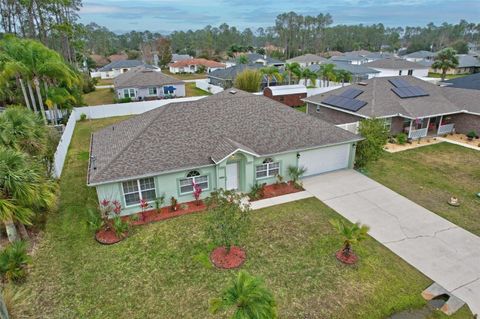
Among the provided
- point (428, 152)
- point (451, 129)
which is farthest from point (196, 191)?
point (451, 129)

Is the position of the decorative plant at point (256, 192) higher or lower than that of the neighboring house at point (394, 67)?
lower

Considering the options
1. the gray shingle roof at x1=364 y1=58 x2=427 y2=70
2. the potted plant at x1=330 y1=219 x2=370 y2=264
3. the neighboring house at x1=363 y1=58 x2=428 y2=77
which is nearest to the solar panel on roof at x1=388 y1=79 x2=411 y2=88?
the potted plant at x1=330 y1=219 x2=370 y2=264

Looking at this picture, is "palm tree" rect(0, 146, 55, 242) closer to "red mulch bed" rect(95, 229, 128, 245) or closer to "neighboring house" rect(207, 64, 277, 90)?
"red mulch bed" rect(95, 229, 128, 245)

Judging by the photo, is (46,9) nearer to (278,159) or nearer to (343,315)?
(278,159)

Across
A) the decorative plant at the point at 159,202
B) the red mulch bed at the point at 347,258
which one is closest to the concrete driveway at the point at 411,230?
the red mulch bed at the point at 347,258

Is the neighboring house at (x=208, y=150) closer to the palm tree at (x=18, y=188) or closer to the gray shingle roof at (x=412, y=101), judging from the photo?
the palm tree at (x=18, y=188)

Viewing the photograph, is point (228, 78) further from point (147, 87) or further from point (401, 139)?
point (401, 139)
